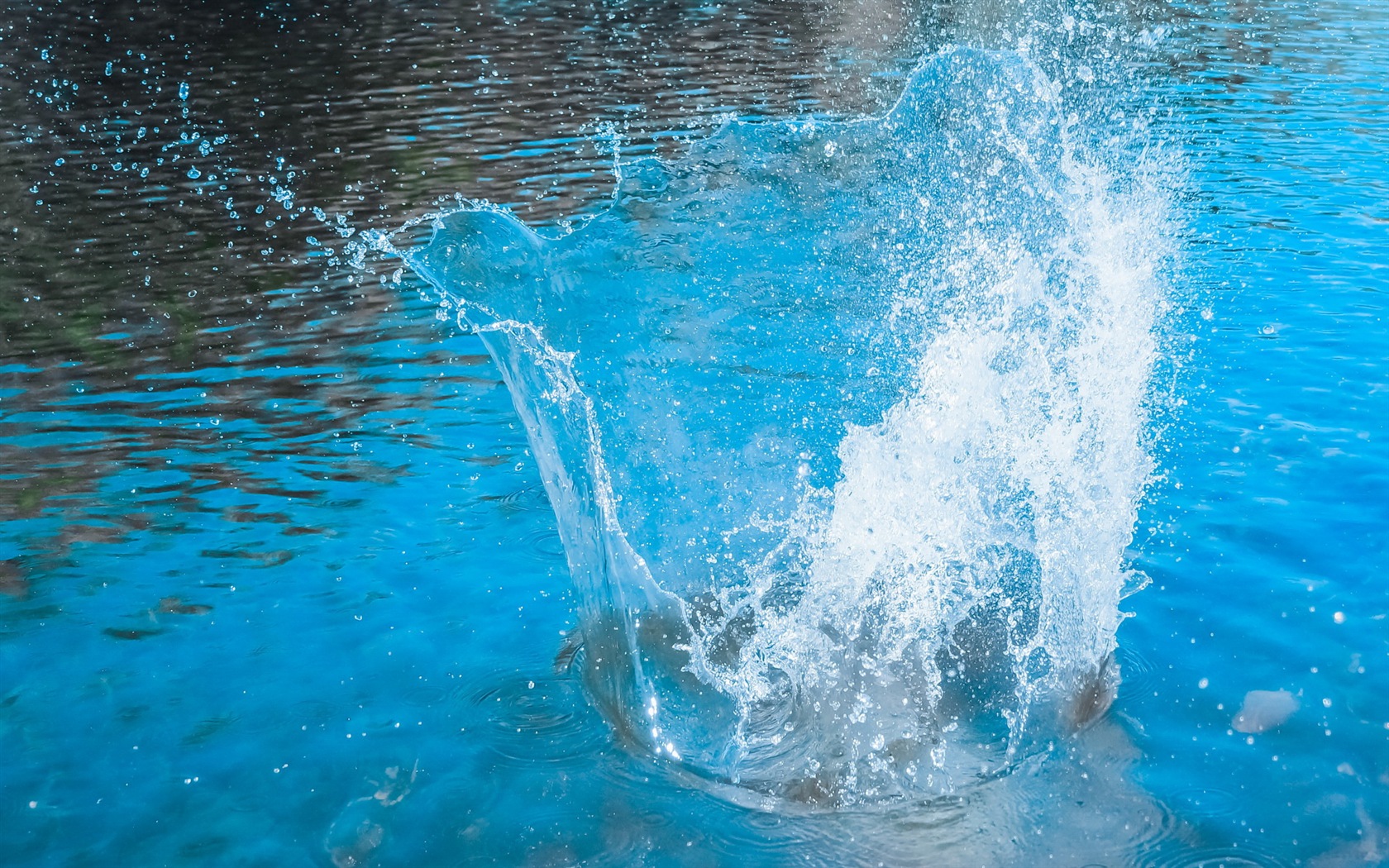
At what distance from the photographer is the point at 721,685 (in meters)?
5.96

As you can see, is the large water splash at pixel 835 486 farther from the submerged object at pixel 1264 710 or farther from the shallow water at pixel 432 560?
the submerged object at pixel 1264 710

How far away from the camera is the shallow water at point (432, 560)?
209 inches

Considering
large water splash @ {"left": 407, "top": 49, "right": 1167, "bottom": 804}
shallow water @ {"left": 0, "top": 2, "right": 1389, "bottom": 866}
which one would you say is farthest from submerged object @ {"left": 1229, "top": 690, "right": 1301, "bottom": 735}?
large water splash @ {"left": 407, "top": 49, "right": 1167, "bottom": 804}

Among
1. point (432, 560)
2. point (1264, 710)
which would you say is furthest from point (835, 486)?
point (1264, 710)

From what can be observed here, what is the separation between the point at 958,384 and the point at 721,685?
2413 mm

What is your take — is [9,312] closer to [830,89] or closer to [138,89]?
[138,89]

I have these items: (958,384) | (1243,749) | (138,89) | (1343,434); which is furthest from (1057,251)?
(138,89)

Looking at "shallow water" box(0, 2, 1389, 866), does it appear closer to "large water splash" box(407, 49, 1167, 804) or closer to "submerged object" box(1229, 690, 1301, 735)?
"submerged object" box(1229, 690, 1301, 735)

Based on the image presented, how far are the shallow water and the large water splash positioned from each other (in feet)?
1.13

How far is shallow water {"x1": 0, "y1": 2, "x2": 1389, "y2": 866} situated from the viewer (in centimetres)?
530

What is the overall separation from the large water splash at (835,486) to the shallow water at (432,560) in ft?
1.13

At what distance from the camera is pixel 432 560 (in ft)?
24.3

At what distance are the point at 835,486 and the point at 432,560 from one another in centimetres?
260

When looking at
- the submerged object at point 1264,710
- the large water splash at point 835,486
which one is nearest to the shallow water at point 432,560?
the submerged object at point 1264,710
